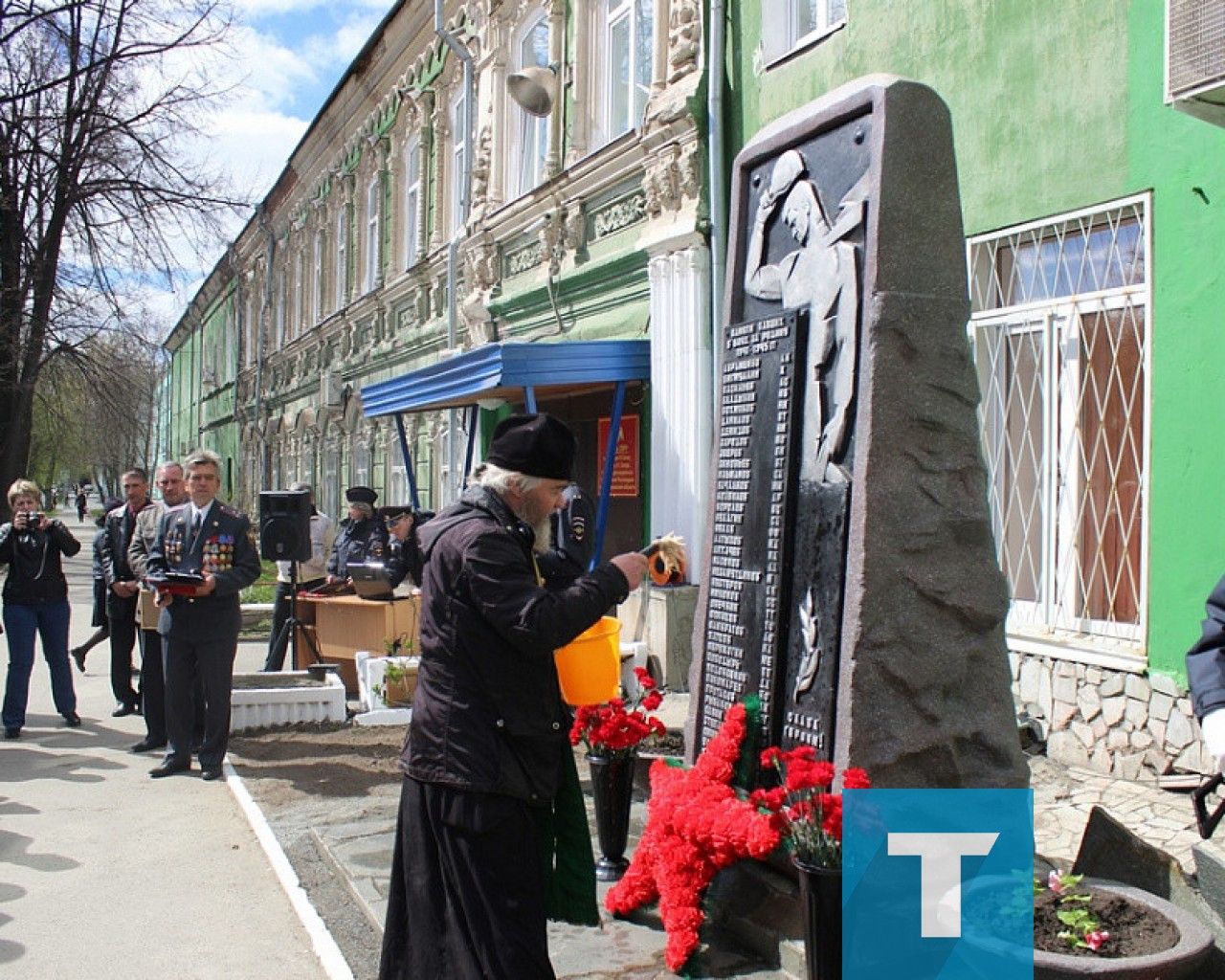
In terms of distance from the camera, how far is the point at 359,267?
20578 millimetres

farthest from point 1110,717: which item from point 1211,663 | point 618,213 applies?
point 618,213

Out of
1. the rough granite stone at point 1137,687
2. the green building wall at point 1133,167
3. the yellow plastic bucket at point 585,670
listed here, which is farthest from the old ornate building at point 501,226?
the yellow plastic bucket at point 585,670

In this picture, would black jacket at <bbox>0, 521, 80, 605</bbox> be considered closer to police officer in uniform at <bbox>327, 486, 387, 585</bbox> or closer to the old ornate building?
police officer in uniform at <bbox>327, 486, 387, 585</bbox>

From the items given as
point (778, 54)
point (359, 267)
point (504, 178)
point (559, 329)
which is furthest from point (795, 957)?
point (359, 267)

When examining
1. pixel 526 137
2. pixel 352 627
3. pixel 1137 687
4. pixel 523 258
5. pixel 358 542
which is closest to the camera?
pixel 1137 687

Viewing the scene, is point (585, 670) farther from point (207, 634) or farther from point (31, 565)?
point (31, 565)

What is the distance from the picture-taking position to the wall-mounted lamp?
11.9m

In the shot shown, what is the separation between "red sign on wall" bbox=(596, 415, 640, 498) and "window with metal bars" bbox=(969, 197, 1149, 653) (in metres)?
4.25

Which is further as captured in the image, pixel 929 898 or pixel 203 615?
pixel 203 615

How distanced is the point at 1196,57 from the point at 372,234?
55.5 feet

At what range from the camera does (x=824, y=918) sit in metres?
3.00

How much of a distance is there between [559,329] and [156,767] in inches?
247

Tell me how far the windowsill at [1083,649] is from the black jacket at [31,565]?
240 inches

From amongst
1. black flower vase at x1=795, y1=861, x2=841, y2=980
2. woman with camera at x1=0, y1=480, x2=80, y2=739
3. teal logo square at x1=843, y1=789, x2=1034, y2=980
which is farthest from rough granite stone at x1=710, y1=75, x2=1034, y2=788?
woman with camera at x1=0, y1=480, x2=80, y2=739
